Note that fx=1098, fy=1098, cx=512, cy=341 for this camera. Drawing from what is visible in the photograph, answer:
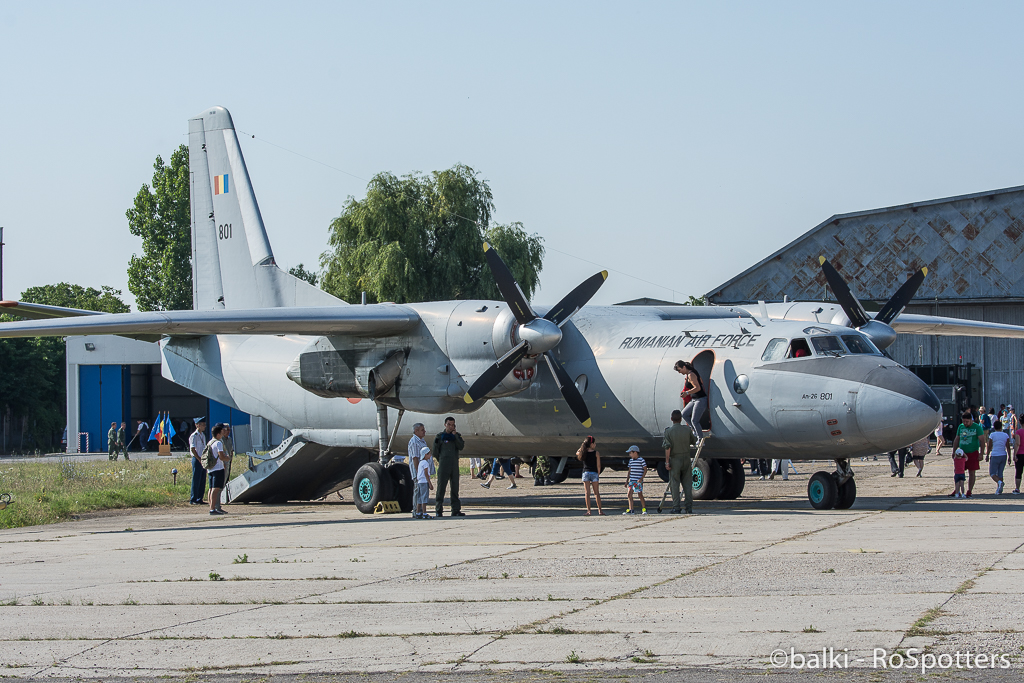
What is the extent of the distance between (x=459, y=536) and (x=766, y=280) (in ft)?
132

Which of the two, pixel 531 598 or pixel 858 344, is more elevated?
pixel 858 344

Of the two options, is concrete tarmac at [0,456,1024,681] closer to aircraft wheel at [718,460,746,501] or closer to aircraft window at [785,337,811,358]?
aircraft window at [785,337,811,358]

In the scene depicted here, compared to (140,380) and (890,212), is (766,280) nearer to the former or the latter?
(890,212)

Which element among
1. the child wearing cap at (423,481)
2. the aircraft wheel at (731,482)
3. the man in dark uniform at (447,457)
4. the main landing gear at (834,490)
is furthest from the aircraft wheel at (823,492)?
the child wearing cap at (423,481)

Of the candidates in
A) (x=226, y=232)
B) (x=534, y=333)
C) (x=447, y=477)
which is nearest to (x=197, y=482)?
(x=226, y=232)

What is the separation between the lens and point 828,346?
17297 millimetres

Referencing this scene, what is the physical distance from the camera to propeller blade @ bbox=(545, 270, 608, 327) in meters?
19.3

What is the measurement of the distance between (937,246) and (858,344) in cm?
3560

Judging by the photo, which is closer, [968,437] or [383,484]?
[383,484]

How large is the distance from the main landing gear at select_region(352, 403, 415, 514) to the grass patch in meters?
5.56

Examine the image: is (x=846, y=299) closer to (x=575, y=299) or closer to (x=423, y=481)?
(x=575, y=299)

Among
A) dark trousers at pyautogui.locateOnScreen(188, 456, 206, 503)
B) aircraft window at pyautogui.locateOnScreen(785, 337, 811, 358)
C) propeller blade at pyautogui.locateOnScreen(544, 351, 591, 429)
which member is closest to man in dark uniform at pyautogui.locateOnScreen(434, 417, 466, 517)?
propeller blade at pyautogui.locateOnScreen(544, 351, 591, 429)

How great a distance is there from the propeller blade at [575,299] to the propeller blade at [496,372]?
1.06 metres

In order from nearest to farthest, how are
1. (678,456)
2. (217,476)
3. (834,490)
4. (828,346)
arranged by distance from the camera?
(678,456) → (828,346) → (834,490) → (217,476)
